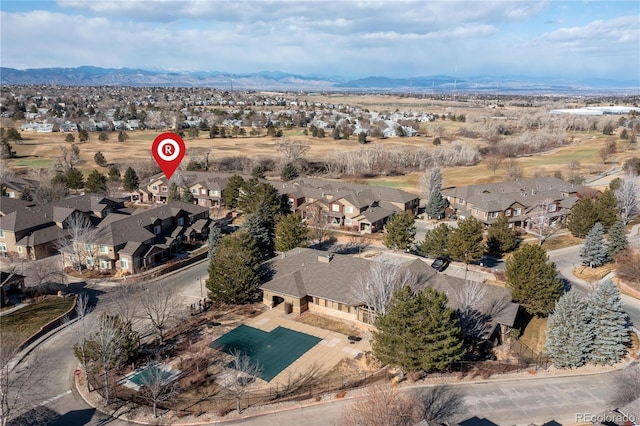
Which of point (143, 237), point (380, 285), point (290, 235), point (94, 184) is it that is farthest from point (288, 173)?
point (380, 285)

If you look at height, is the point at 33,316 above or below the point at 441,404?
above


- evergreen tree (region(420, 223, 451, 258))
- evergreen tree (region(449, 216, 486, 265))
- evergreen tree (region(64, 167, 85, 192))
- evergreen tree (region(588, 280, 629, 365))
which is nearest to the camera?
evergreen tree (region(588, 280, 629, 365))

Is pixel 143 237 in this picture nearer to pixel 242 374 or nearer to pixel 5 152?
pixel 242 374

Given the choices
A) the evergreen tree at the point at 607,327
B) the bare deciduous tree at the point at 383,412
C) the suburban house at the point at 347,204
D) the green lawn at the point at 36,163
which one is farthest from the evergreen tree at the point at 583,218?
the green lawn at the point at 36,163

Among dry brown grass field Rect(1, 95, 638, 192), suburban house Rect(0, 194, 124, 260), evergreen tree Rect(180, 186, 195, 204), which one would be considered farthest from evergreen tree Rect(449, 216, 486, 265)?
suburban house Rect(0, 194, 124, 260)

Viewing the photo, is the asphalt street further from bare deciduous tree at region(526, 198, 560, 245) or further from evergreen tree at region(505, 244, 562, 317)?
bare deciduous tree at region(526, 198, 560, 245)

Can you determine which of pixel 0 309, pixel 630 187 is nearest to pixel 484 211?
pixel 630 187

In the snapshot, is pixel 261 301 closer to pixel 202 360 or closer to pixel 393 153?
pixel 202 360
